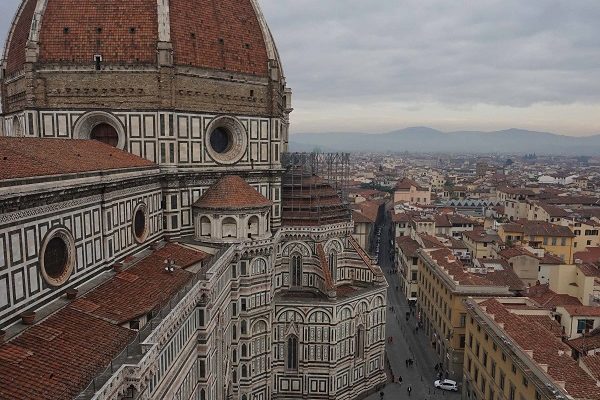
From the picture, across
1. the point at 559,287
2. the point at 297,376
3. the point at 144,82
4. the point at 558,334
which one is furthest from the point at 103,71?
the point at 559,287

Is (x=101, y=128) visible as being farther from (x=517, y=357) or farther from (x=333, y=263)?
(x=517, y=357)

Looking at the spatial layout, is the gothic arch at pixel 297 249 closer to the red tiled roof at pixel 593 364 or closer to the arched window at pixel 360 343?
the arched window at pixel 360 343

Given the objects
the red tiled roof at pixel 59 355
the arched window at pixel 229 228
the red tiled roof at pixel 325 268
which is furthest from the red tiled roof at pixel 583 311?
the red tiled roof at pixel 59 355

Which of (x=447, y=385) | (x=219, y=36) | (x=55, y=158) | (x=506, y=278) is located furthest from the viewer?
(x=506, y=278)

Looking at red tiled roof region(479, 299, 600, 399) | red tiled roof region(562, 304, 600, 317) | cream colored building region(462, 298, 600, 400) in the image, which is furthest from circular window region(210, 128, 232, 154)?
red tiled roof region(562, 304, 600, 317)

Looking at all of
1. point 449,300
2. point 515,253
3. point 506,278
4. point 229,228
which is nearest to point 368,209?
point 515,253

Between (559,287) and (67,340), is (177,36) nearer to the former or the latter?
(67,340)
